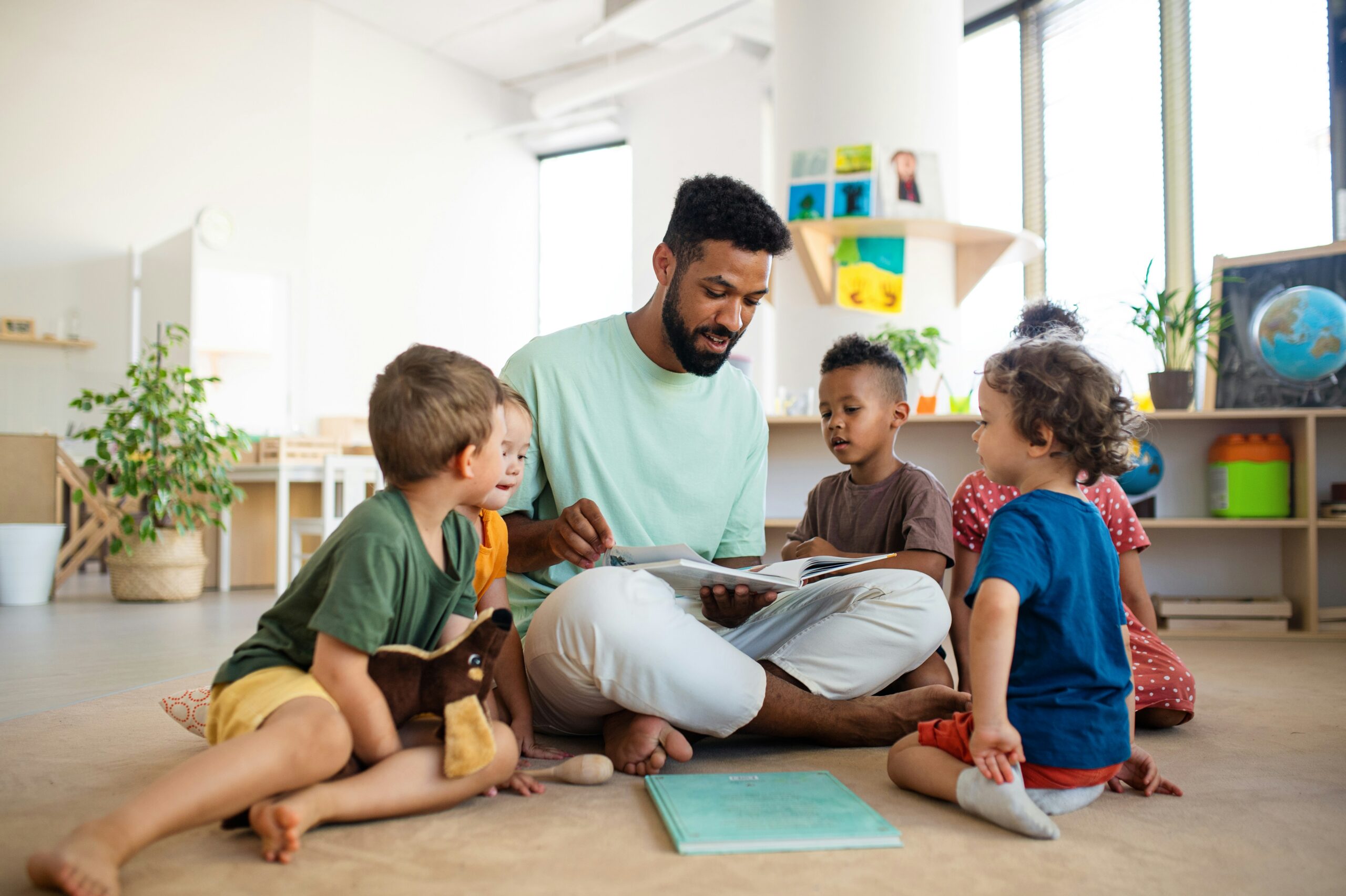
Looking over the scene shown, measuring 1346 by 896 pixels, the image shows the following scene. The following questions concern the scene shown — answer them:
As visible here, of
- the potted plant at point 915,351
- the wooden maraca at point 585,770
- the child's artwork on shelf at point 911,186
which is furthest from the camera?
the child's artwork on shelf at point 911,186

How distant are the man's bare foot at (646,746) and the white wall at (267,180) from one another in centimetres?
612

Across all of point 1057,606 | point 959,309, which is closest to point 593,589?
point 1057,606

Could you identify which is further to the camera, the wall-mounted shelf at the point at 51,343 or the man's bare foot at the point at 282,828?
the wall-mounted shelf at the point at 51,343

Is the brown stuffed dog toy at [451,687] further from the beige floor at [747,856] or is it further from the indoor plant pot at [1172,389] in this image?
the indoor plant pot at [1172,389]

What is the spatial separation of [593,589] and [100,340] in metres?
6.21

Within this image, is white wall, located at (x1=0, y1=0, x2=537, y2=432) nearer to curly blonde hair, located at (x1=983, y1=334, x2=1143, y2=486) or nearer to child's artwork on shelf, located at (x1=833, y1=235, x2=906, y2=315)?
child's artwork on shelf, located at (x1=833, y1=235, x2=906, y2=315)

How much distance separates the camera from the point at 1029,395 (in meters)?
1.32

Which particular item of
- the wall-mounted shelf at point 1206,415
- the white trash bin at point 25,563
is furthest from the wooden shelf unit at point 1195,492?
the white trash bin at point 25,563

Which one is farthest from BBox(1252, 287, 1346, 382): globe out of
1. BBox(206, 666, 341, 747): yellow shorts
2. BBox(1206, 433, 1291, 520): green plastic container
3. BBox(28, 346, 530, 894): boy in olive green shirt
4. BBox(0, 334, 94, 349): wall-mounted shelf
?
BBox(0, 334, 94, 349): wall-mounted shelf

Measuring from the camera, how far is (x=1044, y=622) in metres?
1.26

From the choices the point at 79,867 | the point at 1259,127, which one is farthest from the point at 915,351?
the point at 79,867

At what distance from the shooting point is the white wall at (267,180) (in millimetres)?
6211

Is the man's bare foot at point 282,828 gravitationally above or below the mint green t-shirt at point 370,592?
below

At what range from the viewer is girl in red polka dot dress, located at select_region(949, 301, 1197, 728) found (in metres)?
1.81
